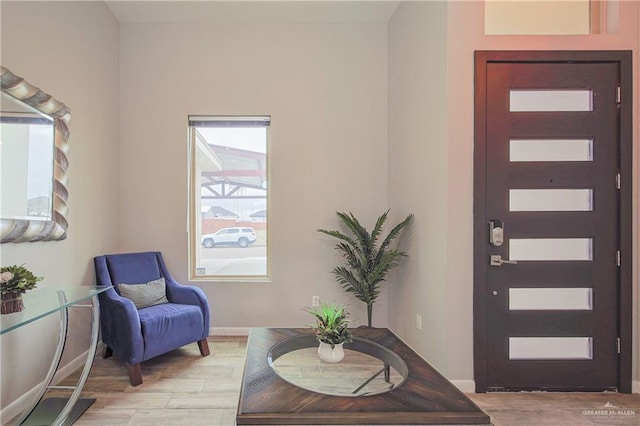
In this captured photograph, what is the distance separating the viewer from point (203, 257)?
136 inches

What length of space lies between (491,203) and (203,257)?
2807 millimetres

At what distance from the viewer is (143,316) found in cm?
250

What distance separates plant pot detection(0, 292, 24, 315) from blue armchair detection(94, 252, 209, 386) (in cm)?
75

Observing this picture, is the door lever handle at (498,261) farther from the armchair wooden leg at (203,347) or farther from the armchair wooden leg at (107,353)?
the armchair wooden leg at (107,353)

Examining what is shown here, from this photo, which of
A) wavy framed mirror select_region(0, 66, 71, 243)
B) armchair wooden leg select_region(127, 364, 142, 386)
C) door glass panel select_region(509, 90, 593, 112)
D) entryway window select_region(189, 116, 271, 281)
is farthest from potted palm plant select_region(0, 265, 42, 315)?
door glass panel select_region(509, 90, 593, 112)

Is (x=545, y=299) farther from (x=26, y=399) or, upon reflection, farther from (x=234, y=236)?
(x=26, y=399)

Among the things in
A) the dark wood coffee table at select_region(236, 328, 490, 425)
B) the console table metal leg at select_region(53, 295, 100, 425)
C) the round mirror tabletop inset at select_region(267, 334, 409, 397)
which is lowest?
the console table metal leg at select_region(53, 295, 100, 425)

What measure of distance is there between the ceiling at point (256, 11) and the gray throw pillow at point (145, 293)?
2.63 metres

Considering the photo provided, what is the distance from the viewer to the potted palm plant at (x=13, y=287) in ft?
5.16

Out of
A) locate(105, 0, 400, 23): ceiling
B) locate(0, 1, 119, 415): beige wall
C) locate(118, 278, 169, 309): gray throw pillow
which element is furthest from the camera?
locate(105, 0, 400, 23): ceiling

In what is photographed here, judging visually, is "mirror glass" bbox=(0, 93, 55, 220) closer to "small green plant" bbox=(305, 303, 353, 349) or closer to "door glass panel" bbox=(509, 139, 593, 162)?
"small green plant" bbox=(305, 303, 353, 349)

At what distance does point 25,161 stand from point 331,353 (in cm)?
227

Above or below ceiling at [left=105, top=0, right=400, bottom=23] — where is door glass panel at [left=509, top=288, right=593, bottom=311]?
below

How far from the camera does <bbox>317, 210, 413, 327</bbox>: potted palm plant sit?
2.92 meters
